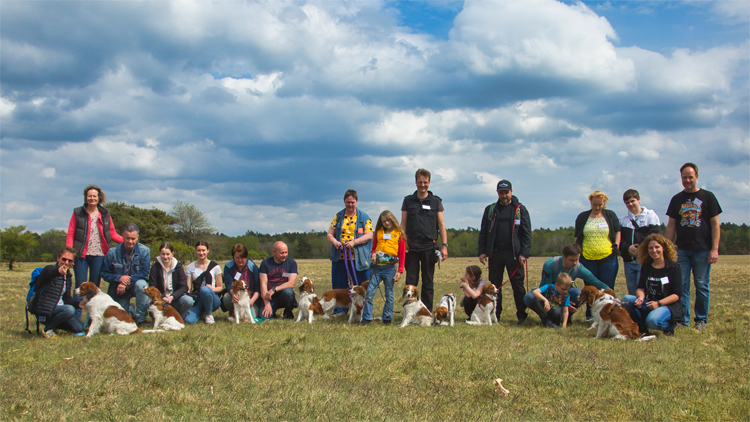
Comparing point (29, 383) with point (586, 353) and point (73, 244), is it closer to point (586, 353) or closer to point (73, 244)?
point (73, 244)

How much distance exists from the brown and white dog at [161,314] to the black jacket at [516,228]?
5228 millimetres

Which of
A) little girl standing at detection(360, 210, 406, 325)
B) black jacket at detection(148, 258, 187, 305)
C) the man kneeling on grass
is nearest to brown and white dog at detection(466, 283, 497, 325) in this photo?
the man kneeling on grass

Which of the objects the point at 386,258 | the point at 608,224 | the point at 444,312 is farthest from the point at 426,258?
the point at 608,224

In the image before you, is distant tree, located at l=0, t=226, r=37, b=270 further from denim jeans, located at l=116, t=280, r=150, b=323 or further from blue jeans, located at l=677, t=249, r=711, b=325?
blue jeans, located at l=677, t=249, r=711, b=325

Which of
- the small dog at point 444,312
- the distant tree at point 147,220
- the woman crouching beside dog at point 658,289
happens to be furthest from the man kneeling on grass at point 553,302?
the distant tree at point 147,220

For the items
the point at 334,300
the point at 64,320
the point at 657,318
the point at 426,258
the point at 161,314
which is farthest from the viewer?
the point at 334,300

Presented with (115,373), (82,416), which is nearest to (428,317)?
(115,373)

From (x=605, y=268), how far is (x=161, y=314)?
730 cm

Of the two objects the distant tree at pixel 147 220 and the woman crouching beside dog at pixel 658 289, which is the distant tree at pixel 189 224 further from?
the woman crouching beside dog at pixel 658 289

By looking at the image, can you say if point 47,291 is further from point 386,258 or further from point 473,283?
point 473,283

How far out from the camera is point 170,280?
8234 millimetres

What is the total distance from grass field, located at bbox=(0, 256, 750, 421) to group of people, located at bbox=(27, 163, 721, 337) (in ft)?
2.70

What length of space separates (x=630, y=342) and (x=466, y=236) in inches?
2535

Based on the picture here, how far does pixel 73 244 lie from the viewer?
314 inches
